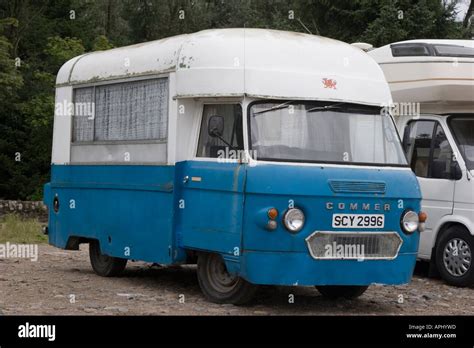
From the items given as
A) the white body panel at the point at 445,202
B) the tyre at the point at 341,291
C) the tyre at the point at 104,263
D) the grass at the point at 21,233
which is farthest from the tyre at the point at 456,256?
the grass at the point at 21,233

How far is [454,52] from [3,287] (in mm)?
6871

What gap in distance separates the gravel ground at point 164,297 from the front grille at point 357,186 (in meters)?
1.41

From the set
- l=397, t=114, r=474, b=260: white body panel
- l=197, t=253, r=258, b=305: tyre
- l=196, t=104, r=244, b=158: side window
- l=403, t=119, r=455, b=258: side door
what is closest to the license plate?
l=197, t=253, r=258, b=305: tyre

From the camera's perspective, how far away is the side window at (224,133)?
1041 centimetres

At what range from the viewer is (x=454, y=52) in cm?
1345

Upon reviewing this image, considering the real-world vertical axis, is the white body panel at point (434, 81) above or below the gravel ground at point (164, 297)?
above

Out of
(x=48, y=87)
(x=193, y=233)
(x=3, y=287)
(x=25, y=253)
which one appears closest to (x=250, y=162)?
(x=193, y=233)

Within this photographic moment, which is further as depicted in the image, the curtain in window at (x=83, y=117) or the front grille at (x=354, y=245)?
the curtain in window at (x=83, y=117)

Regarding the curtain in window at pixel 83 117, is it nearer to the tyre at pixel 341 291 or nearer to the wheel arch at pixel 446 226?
the tyre at pixel 341 291

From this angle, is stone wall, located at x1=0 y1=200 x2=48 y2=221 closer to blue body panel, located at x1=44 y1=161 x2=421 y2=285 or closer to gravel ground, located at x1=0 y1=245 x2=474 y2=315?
gravel ground, located at x1=0 y1=245 x2=474 y2=315

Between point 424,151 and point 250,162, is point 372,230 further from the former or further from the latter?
point 424,151

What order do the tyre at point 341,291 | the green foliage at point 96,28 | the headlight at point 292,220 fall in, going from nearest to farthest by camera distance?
the headlight at point 292,220
the tyre at point 341,291
the green foliage at point 96,28

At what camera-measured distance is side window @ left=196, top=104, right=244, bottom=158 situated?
10406 millimetres

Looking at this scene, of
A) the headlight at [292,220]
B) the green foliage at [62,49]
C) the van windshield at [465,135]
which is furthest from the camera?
the green foliage at [62,49]
